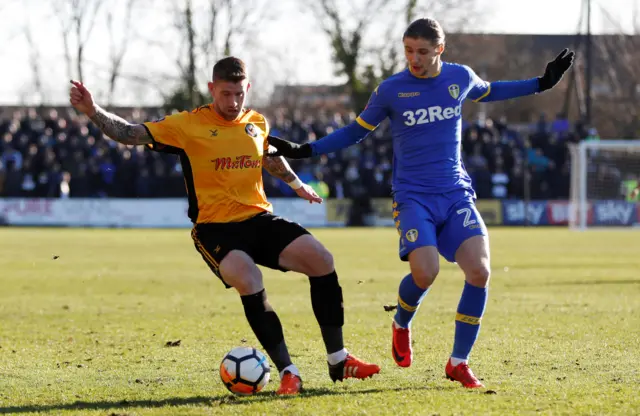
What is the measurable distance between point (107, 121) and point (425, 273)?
219cm

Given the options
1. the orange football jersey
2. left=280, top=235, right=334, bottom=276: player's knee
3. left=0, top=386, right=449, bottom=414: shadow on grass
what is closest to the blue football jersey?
left=280, top=235, right=334, bottom=276: player's knee

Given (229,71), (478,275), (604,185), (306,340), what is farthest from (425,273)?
(604,185)

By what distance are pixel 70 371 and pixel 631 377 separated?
3.69m

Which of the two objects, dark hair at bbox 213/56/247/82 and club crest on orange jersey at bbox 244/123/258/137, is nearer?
dark hair at bbox 213/56/247/82

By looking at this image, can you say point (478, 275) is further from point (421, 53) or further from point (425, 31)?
point (425, 31)

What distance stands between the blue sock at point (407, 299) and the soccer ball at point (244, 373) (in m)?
1.13

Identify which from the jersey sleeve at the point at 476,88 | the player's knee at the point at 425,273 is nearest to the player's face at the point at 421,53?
the jersey sleeve at the point at 476,88

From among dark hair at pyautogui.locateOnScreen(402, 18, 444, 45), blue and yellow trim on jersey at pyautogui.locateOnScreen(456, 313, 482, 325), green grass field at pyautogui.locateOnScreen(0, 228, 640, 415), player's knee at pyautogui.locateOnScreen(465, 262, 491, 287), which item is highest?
dark hair at pyautogui.locateOnScreen(402, 18, 444, 45)

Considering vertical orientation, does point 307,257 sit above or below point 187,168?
below

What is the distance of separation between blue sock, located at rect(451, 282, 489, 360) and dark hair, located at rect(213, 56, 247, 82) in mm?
1936

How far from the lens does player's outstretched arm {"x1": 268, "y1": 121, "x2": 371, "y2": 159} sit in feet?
23.5

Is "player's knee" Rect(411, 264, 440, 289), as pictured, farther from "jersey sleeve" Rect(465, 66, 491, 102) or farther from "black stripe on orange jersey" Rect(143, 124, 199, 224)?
"black stripe on orange jersey" Rect(143, 124, 199, 224)

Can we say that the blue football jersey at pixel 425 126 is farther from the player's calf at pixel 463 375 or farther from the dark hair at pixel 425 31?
the player's calf at pixel 463 375

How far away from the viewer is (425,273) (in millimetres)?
6758
